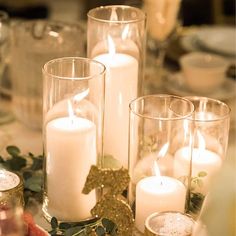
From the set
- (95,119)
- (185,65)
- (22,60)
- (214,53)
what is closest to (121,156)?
(95,119)

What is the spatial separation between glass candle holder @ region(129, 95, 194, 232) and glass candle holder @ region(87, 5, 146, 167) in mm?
99

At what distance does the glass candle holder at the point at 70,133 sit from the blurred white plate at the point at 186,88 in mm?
545

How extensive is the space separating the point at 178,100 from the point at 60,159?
0.20m

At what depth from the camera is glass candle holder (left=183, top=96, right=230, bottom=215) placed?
3.67ft

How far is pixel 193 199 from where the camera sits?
1.11 meters

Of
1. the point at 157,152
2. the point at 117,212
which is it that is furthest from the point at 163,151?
the point at 117,212

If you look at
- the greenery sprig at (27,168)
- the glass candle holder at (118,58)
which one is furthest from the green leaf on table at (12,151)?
the glass candle holder at (118,58)

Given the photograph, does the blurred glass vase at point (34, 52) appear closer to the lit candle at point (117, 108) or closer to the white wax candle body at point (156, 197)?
the lit candle at point (117, 108)

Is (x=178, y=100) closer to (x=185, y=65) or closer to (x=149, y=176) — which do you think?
(x=149, y=176)

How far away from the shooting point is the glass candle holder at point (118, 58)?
1.19 metres

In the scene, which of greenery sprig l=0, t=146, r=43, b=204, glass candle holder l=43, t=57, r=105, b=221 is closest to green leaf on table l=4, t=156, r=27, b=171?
greenery sprig l=0, t=146, r=43, b=204

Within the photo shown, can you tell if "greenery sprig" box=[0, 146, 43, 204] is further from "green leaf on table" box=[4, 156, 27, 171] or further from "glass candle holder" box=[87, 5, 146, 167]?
"glass candle holder" box=[87, 5, 146, 167]

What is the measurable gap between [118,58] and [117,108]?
3.5 inches

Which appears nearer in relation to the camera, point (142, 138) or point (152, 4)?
point (142, 138)
